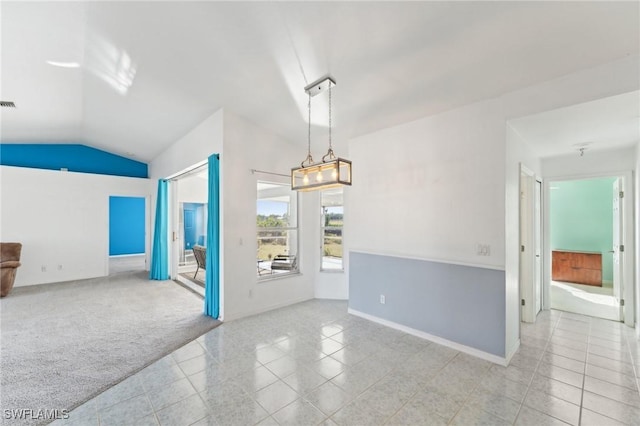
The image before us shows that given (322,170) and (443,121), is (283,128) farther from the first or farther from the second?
(443,121)

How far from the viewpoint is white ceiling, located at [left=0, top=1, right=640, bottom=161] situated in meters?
1.99

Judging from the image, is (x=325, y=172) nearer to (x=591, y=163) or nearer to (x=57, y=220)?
(x=591, y=163)

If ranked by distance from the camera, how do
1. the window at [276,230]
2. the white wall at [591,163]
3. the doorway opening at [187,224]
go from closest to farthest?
the white wall at [591,163] < the window at [276,230] < the doorway opening at [187,224]

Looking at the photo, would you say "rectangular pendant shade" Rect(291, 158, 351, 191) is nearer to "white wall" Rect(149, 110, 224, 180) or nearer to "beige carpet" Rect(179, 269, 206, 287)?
"white wall" Rect(149, 110, 224, 180)

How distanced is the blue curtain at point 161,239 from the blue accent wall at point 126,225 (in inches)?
178

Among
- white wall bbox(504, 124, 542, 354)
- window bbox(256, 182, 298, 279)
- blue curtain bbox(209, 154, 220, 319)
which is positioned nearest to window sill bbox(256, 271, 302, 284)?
window bbox(256, 182, 298, 279)

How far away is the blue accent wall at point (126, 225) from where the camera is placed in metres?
9.59

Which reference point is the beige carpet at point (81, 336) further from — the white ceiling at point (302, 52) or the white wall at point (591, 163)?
the white wall at point (591, 163)

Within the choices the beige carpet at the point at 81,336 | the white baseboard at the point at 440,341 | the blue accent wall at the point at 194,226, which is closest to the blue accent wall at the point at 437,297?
the white baseboard at the point at 440,341

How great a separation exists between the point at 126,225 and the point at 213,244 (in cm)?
824

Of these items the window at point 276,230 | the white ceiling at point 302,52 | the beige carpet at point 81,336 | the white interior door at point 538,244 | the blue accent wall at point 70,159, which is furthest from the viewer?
the blue accent wall at point 70,159

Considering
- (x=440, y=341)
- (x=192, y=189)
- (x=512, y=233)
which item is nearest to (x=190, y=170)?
(x=192, y=189)

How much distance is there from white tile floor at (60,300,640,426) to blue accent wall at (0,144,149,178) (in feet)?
20.7

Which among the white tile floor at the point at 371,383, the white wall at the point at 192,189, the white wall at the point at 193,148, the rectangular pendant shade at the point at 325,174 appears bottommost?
the white tile floor at the point at 371,383
